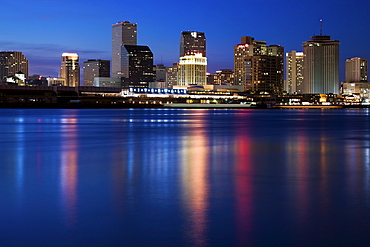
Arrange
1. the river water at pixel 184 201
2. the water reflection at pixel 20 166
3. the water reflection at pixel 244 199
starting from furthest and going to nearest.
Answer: the water reflection at pixel 20 166
the water reflection at pixel 244 199
the river water at pixel 184 201

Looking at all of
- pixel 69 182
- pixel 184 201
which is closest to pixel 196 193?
pixel 184 201

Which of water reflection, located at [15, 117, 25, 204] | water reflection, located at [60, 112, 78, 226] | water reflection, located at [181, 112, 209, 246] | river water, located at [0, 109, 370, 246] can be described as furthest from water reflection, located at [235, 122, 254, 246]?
water reflection, located at [15, 117, 25, 204]

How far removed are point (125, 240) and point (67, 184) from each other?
20.5ft

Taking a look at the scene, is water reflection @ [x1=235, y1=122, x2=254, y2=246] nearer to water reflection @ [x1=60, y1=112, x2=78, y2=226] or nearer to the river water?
the river water

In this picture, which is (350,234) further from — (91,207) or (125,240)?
(91,207)

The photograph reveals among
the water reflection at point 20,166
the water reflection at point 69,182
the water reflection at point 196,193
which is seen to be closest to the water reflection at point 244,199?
the water reflection at point 196,193

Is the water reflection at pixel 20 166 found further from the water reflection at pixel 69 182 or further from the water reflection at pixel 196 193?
the water reflection at pixel 196 193

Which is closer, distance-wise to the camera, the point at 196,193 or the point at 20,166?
the point at 196,193

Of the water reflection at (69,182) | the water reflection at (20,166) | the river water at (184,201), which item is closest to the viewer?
the river water at (184,201)

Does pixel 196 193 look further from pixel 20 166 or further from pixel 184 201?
pixel 20 166

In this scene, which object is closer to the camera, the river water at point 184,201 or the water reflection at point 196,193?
the river water at point 184,201

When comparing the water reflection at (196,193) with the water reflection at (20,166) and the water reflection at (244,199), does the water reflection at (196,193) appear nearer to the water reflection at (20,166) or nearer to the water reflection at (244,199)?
the water reflection at (244,199)

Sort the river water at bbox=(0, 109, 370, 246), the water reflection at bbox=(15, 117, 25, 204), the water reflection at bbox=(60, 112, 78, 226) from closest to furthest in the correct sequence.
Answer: the river water at bbox=(0, 109, 370, 246) → the water reflection at bbox=(60, 112, 78, 226) → the water reflection at bbox=(15, 117, 25, 204)

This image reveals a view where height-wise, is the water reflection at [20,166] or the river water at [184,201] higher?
the water reflection at [20,166]
